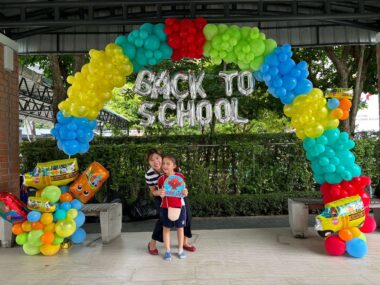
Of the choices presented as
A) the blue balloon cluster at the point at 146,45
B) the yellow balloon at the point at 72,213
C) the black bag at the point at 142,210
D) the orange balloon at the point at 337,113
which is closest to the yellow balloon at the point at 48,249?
the yellow balloon at the point at 72,213

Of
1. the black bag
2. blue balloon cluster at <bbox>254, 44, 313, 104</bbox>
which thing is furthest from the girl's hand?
the black bag

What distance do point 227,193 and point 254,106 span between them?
2.73 m

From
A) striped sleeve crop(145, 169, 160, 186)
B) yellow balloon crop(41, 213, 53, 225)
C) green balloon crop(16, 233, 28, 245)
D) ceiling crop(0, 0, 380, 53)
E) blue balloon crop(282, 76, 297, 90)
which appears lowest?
green balloon crop(16, 233, 28, 245)

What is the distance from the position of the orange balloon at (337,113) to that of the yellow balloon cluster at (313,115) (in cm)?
3

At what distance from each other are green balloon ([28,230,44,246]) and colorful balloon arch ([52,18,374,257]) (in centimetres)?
124

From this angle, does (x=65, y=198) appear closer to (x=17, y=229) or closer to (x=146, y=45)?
(x=17, y=229)

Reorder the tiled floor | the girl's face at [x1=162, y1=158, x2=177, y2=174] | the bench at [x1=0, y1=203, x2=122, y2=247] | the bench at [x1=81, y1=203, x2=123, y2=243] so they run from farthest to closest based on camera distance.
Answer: the bench at [x1=81, y1=203, x2=123, y2=243] → the bench at [x1=0, y1=203, x2=122, y2=247] → the girl's face at [x1=162, y1=158, x2=177, y2=174] → the tiled floor

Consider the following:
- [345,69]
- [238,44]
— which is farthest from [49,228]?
[345,69]

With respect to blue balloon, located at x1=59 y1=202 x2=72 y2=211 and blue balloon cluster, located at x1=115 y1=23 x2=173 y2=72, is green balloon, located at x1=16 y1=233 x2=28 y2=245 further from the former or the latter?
blue balloon cluster, located at x1=115 y1=23 x2=173 y2=72

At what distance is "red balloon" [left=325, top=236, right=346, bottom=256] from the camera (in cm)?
527

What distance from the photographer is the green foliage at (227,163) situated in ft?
31.1

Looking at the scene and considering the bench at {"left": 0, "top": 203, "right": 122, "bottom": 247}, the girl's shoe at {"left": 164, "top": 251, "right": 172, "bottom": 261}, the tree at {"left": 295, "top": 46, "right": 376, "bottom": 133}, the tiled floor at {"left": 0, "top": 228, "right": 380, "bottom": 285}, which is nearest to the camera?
the tiled floor at {"left": 0, "top": 228, "right": 380, "bottom": 285}

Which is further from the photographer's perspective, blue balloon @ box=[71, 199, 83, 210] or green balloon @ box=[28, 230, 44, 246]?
blue balloon @ box=[71, 199, 83, 210]

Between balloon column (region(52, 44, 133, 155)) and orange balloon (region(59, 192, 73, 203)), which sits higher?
balloon column (region(52, 44, 133, 155))
